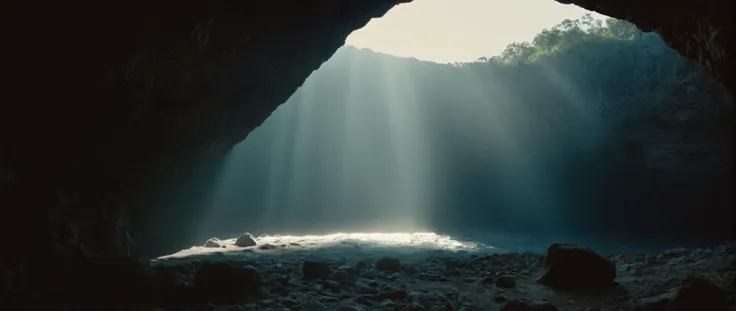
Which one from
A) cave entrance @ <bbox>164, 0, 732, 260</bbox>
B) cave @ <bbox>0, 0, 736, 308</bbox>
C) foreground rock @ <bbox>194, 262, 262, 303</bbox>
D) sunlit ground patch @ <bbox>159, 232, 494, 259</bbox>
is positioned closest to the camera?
foreground rock @ <bbox>194, 262, 262, 303</bbox>

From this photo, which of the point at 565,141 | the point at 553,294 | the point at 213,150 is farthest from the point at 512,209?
the point at 553,294

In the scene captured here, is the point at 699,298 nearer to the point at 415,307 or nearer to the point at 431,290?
the point at 415,307

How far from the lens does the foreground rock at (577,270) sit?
4.79 m

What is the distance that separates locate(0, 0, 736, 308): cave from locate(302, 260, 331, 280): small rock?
7.25 ft

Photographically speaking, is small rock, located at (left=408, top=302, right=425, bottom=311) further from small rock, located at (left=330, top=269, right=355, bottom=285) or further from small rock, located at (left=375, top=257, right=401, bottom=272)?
small rock, located at (left=375, top=257, right=401, bottom=272)

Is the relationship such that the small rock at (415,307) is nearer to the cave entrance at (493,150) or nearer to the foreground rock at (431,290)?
the foreground rock at (431,290)

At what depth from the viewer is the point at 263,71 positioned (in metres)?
8.92

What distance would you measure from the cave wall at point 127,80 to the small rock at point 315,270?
9.22ft

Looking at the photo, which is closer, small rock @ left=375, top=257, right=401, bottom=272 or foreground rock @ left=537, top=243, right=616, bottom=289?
foreground rock @ left=537, top=243, right=616, bottom=289

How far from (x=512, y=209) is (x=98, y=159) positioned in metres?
28.8

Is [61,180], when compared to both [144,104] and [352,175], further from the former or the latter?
[352,175]

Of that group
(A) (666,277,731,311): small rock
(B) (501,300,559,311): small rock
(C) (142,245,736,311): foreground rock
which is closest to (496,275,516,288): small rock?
(C) (142,245,736,311): foreground rock

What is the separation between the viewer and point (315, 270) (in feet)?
17.4

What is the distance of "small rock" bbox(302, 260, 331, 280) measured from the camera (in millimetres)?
5266
